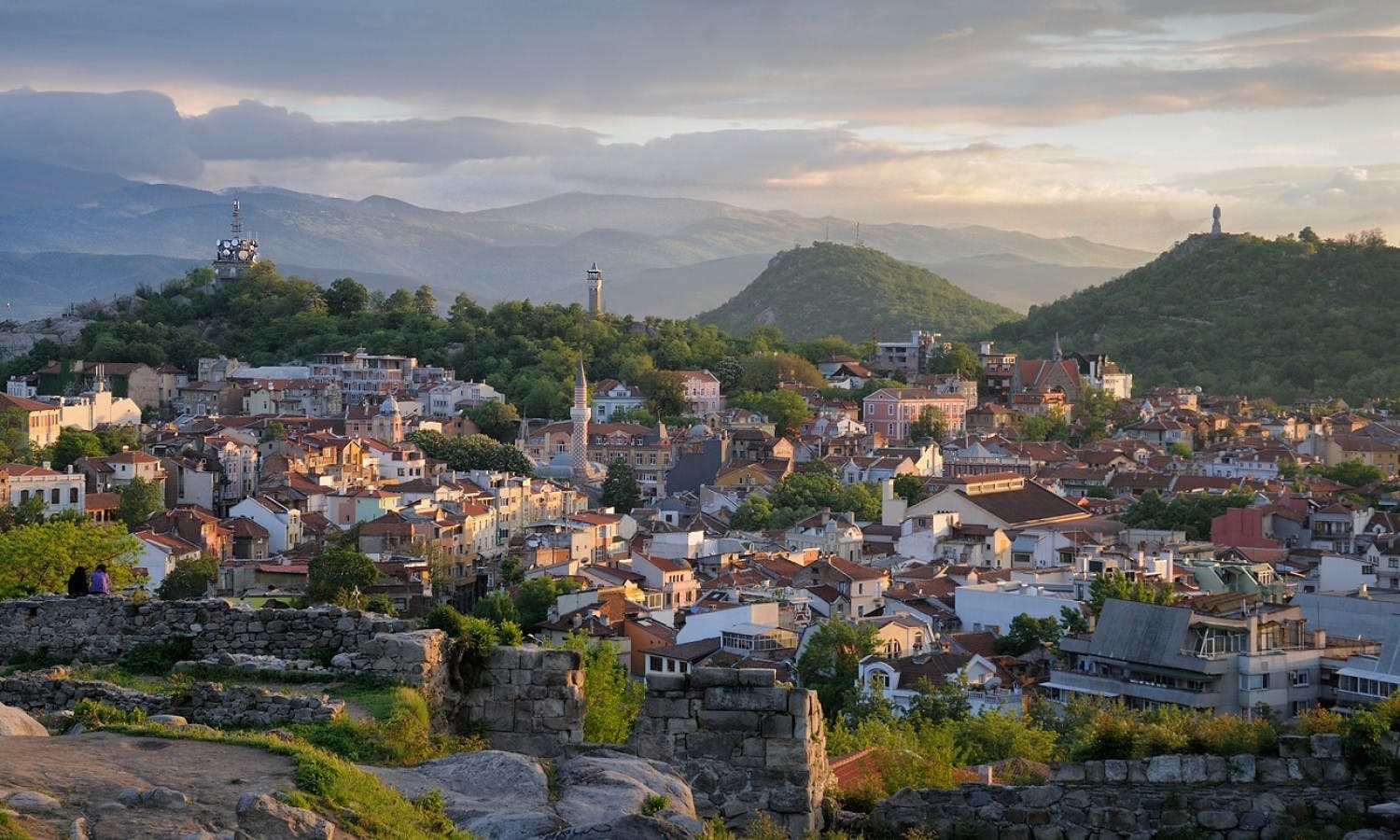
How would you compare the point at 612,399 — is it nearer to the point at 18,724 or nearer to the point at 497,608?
the point at 497,608

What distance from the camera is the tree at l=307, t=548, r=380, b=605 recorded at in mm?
28938

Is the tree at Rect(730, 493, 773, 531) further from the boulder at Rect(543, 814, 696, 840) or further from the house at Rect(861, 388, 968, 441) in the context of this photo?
the boulder at Rect(543, 814, 696, 840)

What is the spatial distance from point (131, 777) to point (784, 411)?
5689cm

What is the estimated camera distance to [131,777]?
5.36 metres

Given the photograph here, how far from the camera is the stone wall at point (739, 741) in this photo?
6.87 m

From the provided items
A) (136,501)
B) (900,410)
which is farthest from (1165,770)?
(900,410)

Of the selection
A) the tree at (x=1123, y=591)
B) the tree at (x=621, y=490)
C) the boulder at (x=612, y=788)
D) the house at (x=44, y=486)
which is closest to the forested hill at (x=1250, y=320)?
the tree at (x=621, y=490)

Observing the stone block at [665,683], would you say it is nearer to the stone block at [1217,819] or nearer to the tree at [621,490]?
the stone block at [1217,819]

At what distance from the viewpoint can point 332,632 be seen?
7.89 meters

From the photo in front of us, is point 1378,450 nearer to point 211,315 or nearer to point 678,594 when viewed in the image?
point 678,594

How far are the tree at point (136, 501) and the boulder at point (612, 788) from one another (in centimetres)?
3607

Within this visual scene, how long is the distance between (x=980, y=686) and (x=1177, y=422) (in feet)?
141

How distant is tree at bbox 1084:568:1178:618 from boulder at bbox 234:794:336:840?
20.4 metres

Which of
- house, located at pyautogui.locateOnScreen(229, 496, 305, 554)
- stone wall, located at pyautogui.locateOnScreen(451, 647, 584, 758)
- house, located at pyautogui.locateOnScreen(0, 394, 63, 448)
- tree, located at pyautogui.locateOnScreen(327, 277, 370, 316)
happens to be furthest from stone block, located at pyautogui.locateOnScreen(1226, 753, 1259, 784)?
tree, located at pyautogui.locateOnScreen(327, 277, 370, 316)
